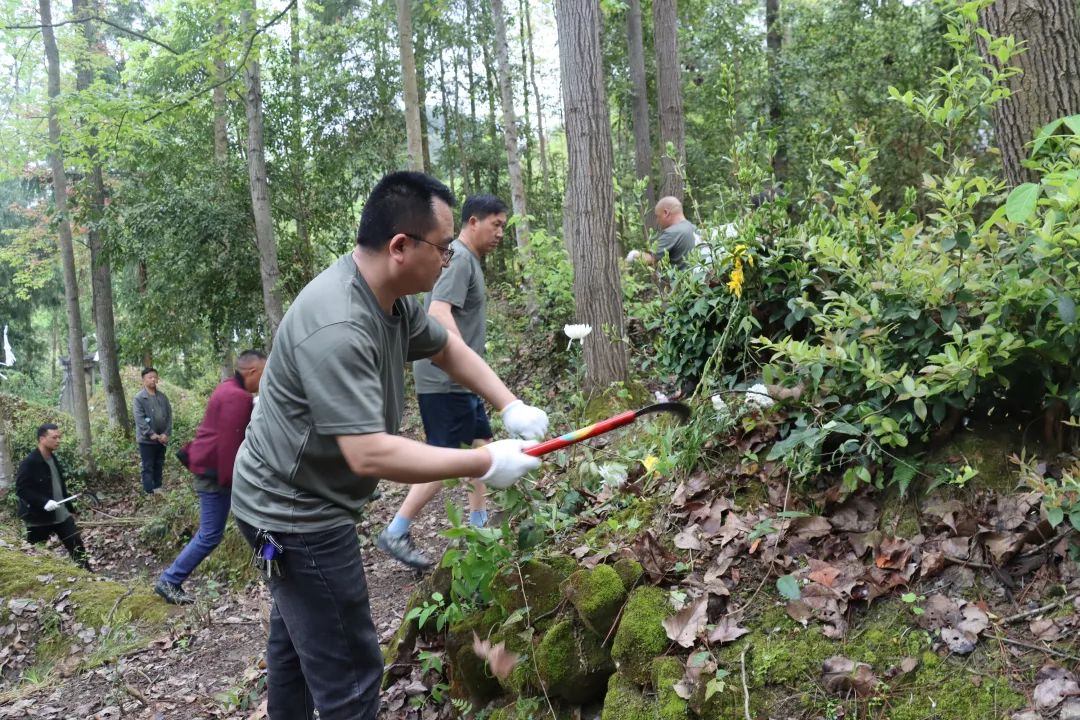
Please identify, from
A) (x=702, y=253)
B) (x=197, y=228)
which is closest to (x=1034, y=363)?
(x=702, y=253)

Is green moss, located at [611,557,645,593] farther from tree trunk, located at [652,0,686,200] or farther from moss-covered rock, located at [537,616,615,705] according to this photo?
tree trunk, located at [652,0,686,200]

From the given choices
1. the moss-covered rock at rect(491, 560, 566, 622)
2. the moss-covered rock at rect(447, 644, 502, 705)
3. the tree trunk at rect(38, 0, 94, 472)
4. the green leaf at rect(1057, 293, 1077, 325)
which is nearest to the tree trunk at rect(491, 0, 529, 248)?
the tree trunk at rect(38, 0, 94, 472)

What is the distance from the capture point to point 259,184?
10.7 m

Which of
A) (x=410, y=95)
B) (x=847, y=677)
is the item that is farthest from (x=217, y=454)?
(x=410, y=95)

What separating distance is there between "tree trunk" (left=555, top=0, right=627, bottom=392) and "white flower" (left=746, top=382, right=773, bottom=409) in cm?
311

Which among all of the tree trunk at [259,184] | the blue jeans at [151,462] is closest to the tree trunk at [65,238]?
the blue jeans at [151,462]

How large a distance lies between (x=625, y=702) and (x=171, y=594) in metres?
5.12

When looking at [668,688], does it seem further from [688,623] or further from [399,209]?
[399,209]

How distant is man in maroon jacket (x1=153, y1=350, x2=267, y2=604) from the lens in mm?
5938

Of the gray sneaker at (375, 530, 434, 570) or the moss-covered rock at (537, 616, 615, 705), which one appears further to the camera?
the gray sneaker at (375, 530, 434, 570)

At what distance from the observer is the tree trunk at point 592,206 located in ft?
21.3

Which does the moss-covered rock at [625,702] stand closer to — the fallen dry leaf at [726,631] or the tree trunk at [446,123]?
the fallen dry leaf at [726,631]

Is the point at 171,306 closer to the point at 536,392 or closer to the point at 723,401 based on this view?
the point at 536,392

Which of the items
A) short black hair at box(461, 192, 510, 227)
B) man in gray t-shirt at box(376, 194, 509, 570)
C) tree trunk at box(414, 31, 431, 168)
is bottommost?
man in gray t-shirt at box(376, 194, 509, 570)
